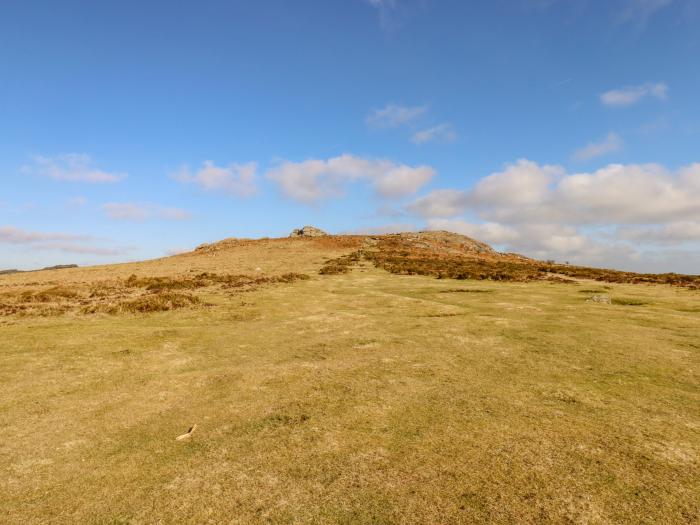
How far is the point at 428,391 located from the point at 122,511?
20.2ft

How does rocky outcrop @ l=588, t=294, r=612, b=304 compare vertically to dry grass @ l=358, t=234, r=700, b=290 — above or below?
below

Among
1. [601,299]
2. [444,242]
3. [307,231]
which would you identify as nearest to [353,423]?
[601,299]

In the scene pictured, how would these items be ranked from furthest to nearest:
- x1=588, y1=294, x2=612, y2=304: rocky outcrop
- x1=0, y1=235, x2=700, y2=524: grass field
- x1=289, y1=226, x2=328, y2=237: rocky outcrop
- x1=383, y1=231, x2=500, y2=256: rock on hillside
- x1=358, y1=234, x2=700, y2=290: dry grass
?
x1=289, y1=226, x2=328, y2=237: rocky outcrop < x1=383, y1=231, x2=500, y2=256: rock on hillside < x1=358, y1=234, x2=700, y2=290: dry grass < x1=588, y1=294, x2=612, y2=304: rocky outcrop < x1=0, y1=235, x2=700, y2=524: grass field

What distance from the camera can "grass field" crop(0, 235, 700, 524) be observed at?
18.0 feet

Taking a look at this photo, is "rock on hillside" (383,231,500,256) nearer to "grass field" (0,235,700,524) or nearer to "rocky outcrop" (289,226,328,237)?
"rocky outcrop" (289,226,328,237)

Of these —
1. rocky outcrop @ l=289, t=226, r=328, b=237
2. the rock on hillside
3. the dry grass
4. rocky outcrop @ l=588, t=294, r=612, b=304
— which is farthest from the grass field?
rocky outcrop @ l=289, t=226, r=328, b=237

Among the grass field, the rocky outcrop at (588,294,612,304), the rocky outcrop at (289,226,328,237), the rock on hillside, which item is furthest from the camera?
the rocky outcrop at (289,226,328,237)

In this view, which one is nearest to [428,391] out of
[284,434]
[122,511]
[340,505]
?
[284,434]

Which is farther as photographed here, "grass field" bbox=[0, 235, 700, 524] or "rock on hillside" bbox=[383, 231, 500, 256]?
"rock on hillside" bbox=[383, 231, 500, 256]

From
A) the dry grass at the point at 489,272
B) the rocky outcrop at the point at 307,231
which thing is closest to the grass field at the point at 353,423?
the dry grass at the point at 489,272

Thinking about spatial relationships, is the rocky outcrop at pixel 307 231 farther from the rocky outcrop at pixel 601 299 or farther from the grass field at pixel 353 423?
the grass field at pixel 353 423

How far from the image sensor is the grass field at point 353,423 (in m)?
5.48

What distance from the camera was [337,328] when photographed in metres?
16.4

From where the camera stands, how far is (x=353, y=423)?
7.73 metres
